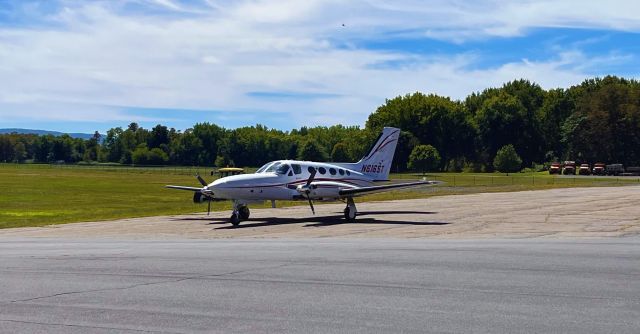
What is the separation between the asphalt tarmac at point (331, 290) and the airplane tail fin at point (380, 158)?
60.2ft

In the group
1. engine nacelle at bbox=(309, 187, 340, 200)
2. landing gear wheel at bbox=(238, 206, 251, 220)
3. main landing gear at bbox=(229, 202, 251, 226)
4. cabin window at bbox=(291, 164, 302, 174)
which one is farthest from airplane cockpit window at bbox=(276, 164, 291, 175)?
landing gear wheel at bbox=(238, 206, 251, 220)

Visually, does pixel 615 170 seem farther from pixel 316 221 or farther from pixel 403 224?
pixel 403 224

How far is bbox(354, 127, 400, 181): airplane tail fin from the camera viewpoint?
1483 inches

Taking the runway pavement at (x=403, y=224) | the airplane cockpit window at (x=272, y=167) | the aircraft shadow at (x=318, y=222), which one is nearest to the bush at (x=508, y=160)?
the runway pavement at (x=403, y=224)

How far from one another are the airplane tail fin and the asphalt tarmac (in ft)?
60.2

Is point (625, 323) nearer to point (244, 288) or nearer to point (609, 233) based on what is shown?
point (244, 288)

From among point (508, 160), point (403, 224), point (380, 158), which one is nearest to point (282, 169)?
point (403, 224)

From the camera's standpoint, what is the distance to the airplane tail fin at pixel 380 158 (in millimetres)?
37656

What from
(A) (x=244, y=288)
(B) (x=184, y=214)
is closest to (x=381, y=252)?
(A) (x=244, y=288)

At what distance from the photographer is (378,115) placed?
15950cm

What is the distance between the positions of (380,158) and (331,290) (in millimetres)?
26050

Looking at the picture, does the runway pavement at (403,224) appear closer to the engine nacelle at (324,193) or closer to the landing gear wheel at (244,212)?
the landing gear wheel at (244,212)

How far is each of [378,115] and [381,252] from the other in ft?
467

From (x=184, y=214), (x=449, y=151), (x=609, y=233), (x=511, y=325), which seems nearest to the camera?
(x=511, y=325)
